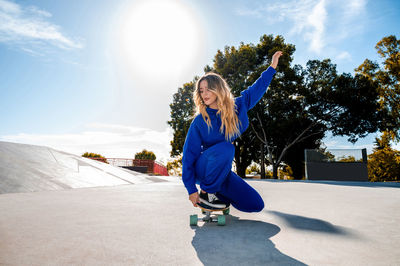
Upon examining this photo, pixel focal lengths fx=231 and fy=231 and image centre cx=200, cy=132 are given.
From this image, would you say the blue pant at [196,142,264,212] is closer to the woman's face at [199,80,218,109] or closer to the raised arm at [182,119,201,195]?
the raised arm at [182,119,201,195]

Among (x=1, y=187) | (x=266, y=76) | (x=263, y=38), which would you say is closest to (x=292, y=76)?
(x=263, y=38)

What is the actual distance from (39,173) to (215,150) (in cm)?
579

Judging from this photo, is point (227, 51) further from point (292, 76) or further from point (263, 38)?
point (292, 76)

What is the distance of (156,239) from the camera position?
1.65 metres

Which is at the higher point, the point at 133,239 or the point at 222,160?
the point at 222,160

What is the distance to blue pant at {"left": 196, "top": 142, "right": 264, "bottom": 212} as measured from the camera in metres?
2.31

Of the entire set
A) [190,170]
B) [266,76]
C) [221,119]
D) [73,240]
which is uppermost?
[266,76]

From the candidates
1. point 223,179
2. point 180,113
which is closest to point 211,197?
point 223,179

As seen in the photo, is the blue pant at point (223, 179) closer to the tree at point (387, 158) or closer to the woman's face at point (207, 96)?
the woman's face at point (207, 96)

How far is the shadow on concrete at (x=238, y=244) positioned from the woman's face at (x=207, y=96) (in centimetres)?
122

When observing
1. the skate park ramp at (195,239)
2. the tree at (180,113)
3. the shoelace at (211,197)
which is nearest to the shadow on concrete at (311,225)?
the skate park ramp at (195,239)

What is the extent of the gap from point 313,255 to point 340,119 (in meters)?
20.2

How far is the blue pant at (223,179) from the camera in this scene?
231 cm

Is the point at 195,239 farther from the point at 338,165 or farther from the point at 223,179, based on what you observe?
the point at 338,165
